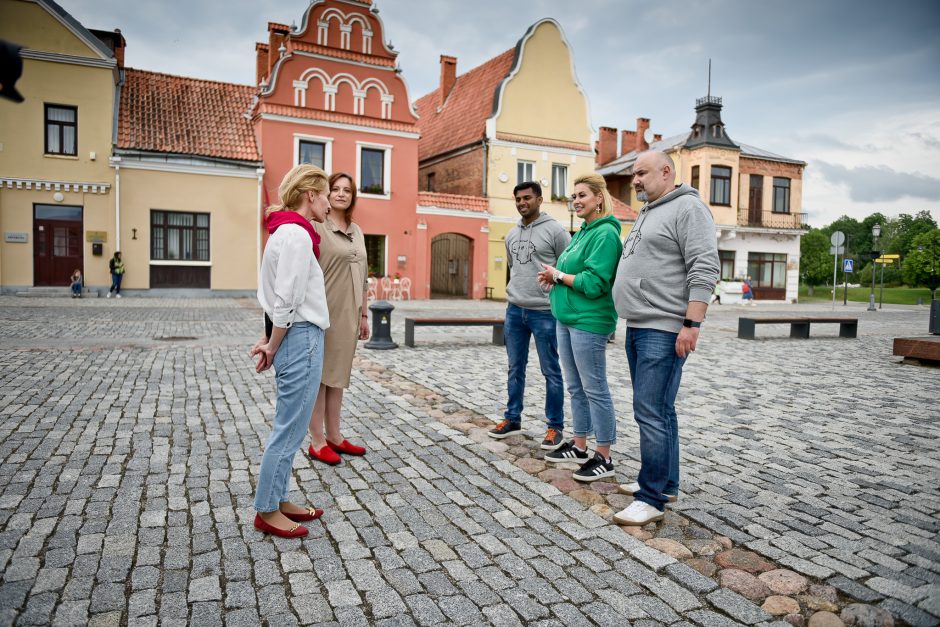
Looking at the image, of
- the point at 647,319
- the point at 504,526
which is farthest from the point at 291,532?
the point at 647,319

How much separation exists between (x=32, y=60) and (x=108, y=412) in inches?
851

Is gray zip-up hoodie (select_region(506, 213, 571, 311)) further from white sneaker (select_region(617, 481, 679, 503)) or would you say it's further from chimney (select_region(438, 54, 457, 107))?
chimney (select_region(438, 54, 457, 107))

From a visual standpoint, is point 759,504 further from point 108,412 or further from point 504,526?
point 108,412

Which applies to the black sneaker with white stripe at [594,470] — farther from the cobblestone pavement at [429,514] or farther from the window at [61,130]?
the window at [61,130]

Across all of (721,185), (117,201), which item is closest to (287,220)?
(117,201)

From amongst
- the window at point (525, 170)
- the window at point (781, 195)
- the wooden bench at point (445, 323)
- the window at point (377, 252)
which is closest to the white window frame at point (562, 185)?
the window at point (525, 170)

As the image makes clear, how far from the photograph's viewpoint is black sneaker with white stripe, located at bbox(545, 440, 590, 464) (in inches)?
190

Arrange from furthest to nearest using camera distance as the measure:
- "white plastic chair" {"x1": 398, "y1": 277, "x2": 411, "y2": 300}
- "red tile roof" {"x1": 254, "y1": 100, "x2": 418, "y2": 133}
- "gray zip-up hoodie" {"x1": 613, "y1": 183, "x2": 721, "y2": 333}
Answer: "white plastic chair" {"x1": 398, "y1": 277, "x2": 411, "y2": 300}
"red tile roof" {"x1": 254, "y1": 100, "x2": 418, "y2": 133}
"gray zip-up hoodie" {"x1": 613, "y1": 183, "x2": 721, "y2": 333}

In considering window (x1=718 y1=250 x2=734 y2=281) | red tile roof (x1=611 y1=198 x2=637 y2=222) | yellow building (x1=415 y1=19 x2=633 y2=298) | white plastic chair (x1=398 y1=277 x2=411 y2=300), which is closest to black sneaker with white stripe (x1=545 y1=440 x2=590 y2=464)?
white plastic chair (x1=398 y1=277 x2=411 y2=300)

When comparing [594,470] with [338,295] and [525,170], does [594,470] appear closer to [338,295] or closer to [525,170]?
[338,295]

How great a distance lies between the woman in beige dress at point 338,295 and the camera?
4.48 m

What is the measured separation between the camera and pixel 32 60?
21.8 metres

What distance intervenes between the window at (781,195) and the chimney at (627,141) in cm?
884

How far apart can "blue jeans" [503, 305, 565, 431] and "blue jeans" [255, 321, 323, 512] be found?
2.13 m
